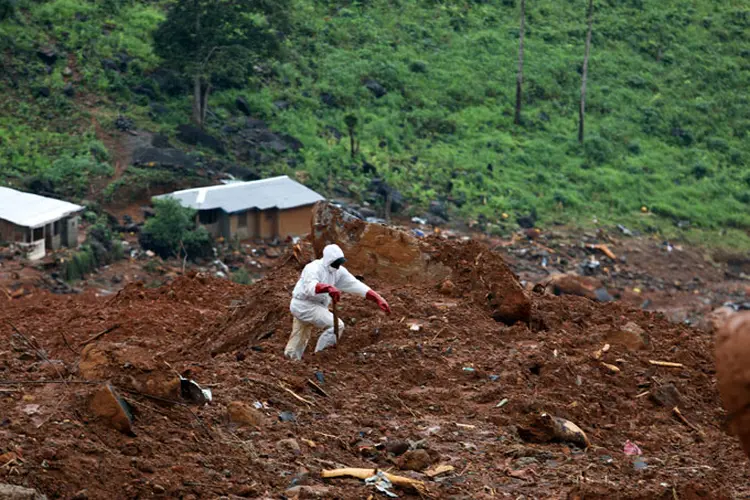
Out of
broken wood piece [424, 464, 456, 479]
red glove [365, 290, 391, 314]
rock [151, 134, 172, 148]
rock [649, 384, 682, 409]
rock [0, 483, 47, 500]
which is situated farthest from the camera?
rock [151, 134, 172, 148]

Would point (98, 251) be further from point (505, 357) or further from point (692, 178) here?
point (692, 178)

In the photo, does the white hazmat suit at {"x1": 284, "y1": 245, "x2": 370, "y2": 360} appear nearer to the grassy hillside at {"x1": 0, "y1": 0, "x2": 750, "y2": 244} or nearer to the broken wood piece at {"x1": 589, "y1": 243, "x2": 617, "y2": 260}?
the grassy hillside at {"x1": 0, "y1": 0, "x2": 750, "y2": 244}

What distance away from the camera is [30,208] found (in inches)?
902

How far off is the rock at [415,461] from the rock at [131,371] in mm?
1552

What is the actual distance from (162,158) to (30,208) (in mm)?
5169

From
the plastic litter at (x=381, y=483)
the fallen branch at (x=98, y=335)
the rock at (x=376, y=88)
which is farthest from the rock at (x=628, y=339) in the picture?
the rock at (x=376, y=88)

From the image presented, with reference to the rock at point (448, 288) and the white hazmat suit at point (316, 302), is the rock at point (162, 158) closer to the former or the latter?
the rock at point (448, 288)

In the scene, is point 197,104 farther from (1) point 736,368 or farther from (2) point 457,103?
(1) point 736,368

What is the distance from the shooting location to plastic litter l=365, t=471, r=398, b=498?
7008 mm

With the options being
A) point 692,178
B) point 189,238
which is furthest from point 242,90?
point 692,178

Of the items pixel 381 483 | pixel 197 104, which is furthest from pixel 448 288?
pixel 197 104

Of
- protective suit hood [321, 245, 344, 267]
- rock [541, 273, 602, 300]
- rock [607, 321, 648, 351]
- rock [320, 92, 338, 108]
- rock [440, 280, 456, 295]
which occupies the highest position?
protective suit hood [321, 245, 344, 267]

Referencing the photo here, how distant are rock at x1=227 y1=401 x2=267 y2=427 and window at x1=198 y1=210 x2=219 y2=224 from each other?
1710cm

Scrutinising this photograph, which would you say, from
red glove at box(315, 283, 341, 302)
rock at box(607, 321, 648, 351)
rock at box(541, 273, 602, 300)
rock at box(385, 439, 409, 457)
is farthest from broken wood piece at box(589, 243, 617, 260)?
rock at box(385, 439, 409, 457)
